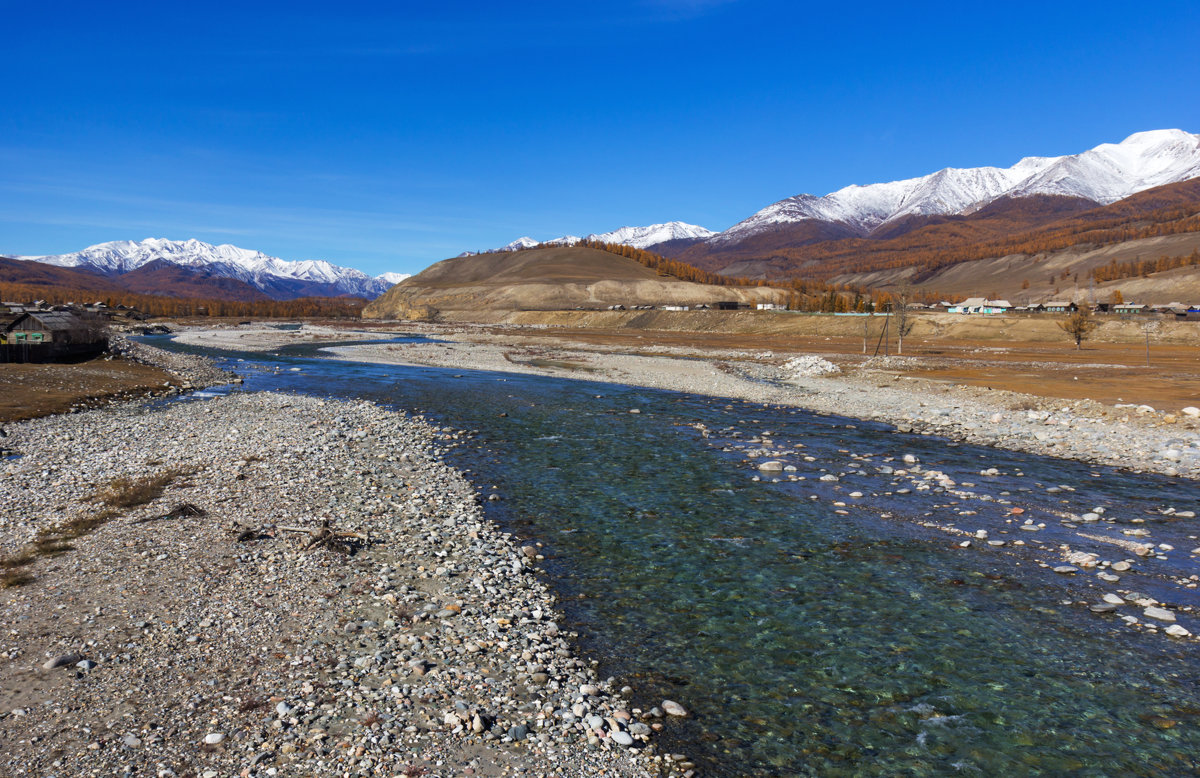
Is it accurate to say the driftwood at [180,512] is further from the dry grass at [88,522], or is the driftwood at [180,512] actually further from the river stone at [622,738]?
the river stone at [622,738]

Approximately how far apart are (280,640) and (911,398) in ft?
126

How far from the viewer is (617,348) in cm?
9194

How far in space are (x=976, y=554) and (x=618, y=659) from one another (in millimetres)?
9384

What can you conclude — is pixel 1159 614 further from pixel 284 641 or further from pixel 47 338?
pixel 47 338

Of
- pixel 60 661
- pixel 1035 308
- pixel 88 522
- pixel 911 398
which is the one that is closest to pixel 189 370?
pixel 88 522

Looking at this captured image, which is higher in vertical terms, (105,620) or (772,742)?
(105,620)

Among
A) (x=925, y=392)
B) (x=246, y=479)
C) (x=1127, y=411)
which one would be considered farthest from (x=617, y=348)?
(x=246, y=479)

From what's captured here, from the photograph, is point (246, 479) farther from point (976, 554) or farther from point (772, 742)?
point (976, 554)

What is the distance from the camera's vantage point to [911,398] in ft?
130

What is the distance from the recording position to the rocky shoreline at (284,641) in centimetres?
777

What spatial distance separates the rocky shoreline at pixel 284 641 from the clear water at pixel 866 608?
1.27m

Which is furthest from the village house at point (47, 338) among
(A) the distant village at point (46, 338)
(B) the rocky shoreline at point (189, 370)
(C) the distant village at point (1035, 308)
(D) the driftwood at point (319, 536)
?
(C) the distant village at point (1035, 308)

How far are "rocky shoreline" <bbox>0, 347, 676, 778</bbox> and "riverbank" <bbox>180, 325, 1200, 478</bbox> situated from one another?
903 inches

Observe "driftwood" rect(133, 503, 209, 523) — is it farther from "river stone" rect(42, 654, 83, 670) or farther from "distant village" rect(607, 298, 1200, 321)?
"distant village" rect(607, 298, 1200, 321)
